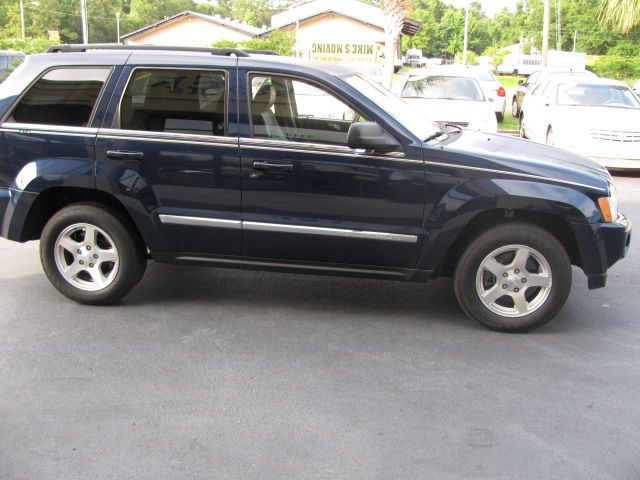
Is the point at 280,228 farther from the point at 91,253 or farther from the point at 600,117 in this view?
the point at 600,117

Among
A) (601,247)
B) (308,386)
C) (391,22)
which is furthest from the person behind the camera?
(391,22)

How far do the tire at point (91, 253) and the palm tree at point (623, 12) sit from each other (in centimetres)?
2439

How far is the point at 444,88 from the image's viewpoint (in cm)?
1382

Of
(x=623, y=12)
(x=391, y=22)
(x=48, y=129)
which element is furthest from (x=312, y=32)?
(x=48, y=129)

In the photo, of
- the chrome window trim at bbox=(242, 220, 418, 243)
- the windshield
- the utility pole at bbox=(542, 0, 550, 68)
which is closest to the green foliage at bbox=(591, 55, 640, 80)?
the utility pole at bbox=(542, 0, 550, 68)

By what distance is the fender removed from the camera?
4.93 metres

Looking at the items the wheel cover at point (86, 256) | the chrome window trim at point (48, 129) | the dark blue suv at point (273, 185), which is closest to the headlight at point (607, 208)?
the dark blue suv at point (273, 185)

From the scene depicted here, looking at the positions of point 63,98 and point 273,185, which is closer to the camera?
point 273,185

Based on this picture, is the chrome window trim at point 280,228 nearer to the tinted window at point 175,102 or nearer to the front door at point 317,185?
the front door at point 317,185

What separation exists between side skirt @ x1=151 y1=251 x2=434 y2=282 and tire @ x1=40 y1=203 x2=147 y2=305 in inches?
8.5

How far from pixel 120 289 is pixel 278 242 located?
1258 mm

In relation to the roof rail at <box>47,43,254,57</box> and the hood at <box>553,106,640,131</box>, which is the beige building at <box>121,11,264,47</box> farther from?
the roof rail at <box>47,43,254,57</box>

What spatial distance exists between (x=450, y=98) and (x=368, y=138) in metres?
9.11

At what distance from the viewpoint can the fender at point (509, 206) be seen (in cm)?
493
